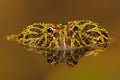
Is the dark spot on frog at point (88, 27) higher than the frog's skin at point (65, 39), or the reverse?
the dark spot on frog at point (88, 27)

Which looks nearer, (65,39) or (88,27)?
(65,39)

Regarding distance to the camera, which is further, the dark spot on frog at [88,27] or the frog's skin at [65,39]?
the dark spot on frog at [88,27]

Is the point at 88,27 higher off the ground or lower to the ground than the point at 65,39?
higher

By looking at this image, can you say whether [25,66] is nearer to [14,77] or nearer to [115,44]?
[14,77]
